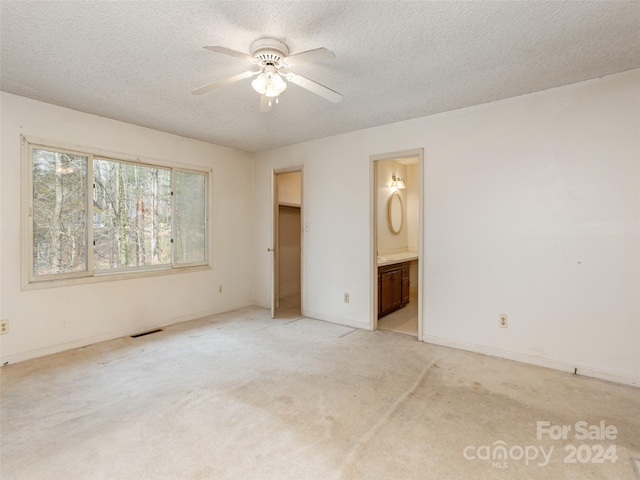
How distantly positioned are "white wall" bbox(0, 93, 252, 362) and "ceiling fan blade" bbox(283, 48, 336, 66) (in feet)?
8.91

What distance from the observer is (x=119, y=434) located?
1.93m

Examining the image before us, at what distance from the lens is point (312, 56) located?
1915 mm

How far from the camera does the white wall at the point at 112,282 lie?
2.95 metres

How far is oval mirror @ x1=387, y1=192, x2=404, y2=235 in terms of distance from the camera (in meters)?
5.32

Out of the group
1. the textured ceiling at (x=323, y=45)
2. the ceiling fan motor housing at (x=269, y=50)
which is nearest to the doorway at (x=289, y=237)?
the textured ceiling at (x=323, y=45)

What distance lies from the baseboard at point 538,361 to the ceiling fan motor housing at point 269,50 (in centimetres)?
311

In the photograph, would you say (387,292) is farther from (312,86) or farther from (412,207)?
(312,86)

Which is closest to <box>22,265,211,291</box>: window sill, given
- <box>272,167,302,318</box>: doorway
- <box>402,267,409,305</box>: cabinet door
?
<box>272,167,302,318</box>: doorway

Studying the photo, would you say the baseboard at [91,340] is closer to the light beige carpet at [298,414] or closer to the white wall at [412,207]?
the light beige carpet at [298,414]

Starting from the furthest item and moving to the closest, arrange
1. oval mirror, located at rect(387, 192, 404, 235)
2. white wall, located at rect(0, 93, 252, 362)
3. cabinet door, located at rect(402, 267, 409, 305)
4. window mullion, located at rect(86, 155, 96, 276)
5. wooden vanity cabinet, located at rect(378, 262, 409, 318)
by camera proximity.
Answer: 1. oval mirror, located at rect(387, 192, 404, 235)
2. cabinet door, located at rect(402, 267, 409, 305)
3. wooden vanity cabinet, located at rect(378, 262, 409, 318)
4. window mullion, located at rect(86, 155, 96, 276)
5. white wall, located at rect(0, 93, 252, 362)

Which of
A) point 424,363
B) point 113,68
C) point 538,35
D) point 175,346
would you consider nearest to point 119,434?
point 175,346

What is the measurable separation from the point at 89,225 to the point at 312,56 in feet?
10.2

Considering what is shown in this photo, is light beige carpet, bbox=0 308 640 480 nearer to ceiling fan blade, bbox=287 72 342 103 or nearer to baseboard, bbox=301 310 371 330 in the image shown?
baseboard, bbox=301 310 371 330

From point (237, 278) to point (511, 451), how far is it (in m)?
4.12
